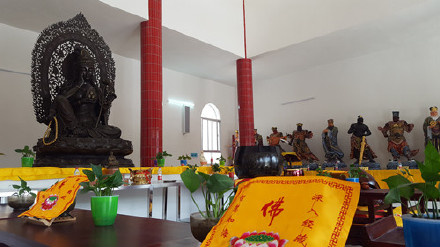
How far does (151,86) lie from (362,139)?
597cm

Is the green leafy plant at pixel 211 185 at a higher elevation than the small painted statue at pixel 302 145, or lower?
lower

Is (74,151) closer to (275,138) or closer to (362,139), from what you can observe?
(275,138)

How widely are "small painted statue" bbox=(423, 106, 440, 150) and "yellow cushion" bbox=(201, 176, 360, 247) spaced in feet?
29.1

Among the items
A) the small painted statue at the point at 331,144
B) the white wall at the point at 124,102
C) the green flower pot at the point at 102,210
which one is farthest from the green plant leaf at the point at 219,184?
the small painted statue at the point at 331,144

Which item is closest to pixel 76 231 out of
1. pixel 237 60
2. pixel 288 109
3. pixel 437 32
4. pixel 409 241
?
pixel 409 241

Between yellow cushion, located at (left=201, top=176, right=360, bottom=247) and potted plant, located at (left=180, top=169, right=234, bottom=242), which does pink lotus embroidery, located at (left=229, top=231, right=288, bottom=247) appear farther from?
potted plant, located at (left=180, top=169, right=234, bottom=242)

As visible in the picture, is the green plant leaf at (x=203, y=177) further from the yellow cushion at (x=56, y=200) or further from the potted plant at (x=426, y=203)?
the yellow cushion at (x=56, y=200)

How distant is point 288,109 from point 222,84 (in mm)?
2651

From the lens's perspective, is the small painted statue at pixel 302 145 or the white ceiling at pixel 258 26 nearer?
the white ceiling at pixel 258 26

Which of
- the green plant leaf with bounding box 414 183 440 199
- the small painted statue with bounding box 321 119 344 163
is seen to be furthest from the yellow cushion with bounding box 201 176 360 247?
the small painted statue with bounding box 321 119 344 163

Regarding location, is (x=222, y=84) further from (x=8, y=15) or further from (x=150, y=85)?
(x=8, y=15)

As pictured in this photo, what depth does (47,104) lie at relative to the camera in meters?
4.98

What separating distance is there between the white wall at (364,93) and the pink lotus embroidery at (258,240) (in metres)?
9.95

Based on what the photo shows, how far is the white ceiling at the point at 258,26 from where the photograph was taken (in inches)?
281
